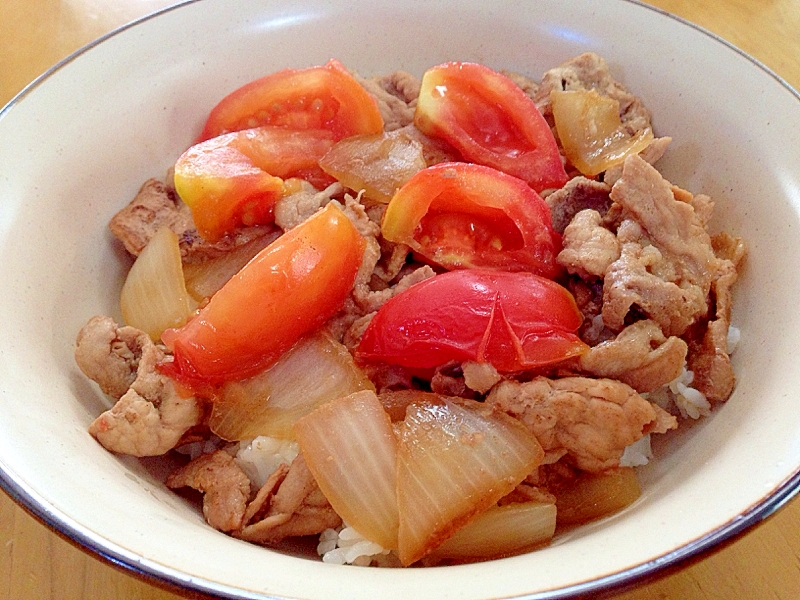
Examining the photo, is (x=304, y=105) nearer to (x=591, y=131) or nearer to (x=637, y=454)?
(x=591, y=131)

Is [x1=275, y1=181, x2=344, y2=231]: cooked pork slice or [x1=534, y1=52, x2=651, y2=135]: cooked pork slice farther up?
[x1=534, y1=52, x2=651, y2=135]: cooked pork slice

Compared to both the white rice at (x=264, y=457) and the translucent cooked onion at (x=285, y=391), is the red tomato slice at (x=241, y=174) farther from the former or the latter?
the white rice at (x=264, y=457)

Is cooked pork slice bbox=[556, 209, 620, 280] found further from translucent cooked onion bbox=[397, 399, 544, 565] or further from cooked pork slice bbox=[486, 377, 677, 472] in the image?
translucent cooked onion bbox=[397, 399, 544, 565]

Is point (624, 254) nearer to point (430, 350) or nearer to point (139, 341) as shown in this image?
point (430, 350)

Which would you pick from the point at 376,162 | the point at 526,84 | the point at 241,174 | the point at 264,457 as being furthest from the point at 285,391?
the point at 526,84

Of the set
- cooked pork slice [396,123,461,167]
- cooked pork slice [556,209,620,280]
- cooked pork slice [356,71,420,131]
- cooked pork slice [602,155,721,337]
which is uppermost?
cooked pork slice [602,155,721,337]

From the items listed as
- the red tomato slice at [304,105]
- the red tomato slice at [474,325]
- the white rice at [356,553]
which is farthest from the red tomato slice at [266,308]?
the red tomato slice at [304,105]

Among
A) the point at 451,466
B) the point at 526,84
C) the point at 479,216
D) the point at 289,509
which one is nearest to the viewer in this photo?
the point at 451,466

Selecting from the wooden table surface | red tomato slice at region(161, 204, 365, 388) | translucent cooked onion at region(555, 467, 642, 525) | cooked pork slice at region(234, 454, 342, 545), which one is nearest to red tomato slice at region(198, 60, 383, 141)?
red tomato slice at region(161, 204, 365, 388)
